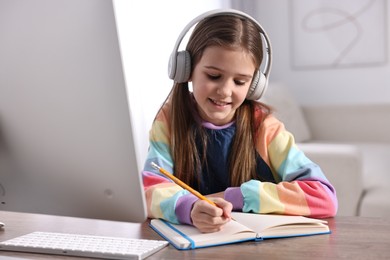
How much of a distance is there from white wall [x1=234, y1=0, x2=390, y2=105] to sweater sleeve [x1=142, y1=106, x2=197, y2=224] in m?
2.82

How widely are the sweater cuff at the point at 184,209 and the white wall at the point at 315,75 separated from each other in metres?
3.10

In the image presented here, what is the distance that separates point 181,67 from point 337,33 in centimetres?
294

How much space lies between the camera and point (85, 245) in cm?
87

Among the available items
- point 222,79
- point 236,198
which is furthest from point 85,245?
point 222,79

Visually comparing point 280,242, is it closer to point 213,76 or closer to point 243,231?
point 243,231

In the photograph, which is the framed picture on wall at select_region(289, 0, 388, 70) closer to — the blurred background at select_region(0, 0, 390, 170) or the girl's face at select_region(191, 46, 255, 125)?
the blurred background at select_region(0, 0, 390, 170)

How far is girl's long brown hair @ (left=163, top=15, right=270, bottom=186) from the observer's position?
4.09 ft

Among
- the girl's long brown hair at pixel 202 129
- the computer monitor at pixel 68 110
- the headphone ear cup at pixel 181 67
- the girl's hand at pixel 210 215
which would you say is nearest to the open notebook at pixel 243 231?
the girl's hand at pixel 210 215

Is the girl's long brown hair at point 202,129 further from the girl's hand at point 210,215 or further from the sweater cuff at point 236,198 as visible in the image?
the girl's hand at point 210,215

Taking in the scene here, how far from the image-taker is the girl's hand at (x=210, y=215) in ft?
3.03

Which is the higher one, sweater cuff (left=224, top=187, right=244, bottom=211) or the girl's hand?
the girl's hand

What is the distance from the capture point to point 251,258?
0.81 m

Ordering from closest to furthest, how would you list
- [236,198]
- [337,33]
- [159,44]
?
1. [236,198]
2. [159,44]
3. [337,33]

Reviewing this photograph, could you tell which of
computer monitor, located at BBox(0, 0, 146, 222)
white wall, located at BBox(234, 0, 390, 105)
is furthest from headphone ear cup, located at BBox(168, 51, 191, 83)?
white wall, located at BBox(234, 0, 390, 105)
